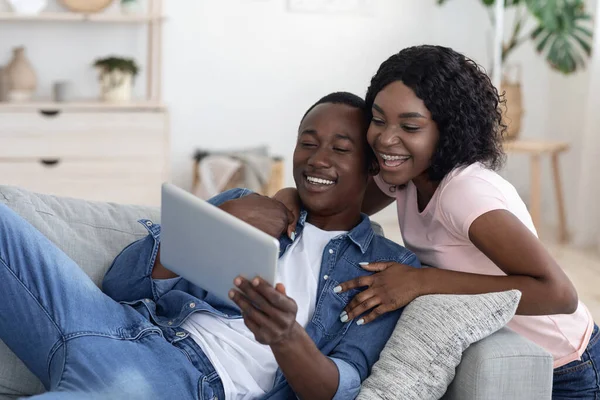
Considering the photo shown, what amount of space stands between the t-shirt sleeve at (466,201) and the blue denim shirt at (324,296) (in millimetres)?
129

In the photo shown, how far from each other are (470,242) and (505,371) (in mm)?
352

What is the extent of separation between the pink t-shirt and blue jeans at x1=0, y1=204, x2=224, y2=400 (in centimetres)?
57

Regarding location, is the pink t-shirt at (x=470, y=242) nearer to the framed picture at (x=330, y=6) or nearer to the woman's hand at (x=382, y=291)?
the woman's hand at (x=382, y=291)

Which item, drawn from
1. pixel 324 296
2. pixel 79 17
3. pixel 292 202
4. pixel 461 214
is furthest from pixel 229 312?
pixel 79 17

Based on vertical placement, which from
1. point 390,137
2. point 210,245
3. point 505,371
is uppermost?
point 390,137

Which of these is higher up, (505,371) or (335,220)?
(335,220)

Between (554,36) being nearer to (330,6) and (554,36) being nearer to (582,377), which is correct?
(330,6)

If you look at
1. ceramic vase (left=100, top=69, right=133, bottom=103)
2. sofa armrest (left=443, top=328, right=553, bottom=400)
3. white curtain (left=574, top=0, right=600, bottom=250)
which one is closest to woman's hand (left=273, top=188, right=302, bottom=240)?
sofa armrest (left=443, top=328, right=553, bottom=400)

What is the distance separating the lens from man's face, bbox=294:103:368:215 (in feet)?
5.83

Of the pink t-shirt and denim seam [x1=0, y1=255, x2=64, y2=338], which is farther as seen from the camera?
the pink t-shirt

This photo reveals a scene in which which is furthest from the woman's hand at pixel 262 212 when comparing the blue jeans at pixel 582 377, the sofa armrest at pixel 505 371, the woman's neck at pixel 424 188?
the blue jeans at pixel 582 377

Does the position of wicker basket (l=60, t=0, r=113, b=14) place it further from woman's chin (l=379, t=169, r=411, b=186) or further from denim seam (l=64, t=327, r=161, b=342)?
denim seam (l=64, t=327, r=161, b=342)

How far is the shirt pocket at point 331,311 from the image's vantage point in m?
1.67

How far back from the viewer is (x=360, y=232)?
180 centimetres
